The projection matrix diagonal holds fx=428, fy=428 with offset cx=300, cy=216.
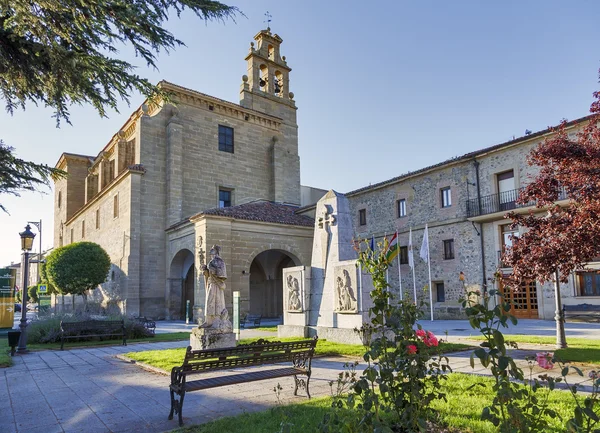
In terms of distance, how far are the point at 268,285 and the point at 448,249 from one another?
34.5ft

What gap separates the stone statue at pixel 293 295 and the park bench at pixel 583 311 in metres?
12.0

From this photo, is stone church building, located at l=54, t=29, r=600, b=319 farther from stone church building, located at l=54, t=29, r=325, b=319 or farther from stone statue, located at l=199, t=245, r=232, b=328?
stone statue, located at l=199, t=245, r=232, b=328

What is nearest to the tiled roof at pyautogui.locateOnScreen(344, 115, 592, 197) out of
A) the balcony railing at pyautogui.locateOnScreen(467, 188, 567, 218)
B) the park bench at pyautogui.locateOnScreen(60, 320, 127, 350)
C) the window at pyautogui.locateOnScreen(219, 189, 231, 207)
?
the balcony railing at pyautogui.locateOnScreen(467, 188, 567, 218)

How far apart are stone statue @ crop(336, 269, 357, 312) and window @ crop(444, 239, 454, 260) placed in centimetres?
1411

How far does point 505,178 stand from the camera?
21.0 m

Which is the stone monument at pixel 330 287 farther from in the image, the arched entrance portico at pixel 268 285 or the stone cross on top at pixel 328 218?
the arched entrance portico at pixel 268 285

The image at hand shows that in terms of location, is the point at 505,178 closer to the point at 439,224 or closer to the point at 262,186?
the point at 439,224

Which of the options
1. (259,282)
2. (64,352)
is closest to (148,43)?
(64,352)

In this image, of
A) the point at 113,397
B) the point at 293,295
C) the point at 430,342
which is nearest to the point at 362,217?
the point at 293,295

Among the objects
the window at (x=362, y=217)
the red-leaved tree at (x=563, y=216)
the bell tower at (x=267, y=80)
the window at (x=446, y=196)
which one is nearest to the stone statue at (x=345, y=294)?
the red-leaved tree at (x=563, y=216)

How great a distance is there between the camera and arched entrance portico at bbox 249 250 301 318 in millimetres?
25266

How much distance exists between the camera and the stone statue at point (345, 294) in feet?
33.9

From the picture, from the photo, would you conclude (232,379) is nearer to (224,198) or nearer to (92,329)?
(92,329)

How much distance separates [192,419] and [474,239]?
64.6ft
